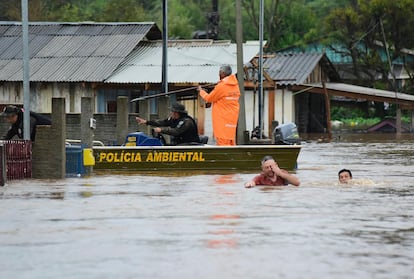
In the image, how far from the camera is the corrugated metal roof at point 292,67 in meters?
55.4

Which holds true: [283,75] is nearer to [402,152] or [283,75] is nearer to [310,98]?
[310,98]

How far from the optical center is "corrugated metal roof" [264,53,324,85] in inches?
2180

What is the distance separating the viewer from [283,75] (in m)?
56.8

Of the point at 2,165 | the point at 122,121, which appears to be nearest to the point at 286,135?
the point at 122,121

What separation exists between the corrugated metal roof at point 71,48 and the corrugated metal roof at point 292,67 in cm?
893

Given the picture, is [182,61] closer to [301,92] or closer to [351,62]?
[301,92]

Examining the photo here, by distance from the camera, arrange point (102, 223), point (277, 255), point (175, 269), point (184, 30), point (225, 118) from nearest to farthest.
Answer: point (175, 269)
point (277, 255)
point (102, 223)
point (225, 118)
point (184, 30)

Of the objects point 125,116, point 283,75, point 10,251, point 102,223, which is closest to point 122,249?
point 10,251

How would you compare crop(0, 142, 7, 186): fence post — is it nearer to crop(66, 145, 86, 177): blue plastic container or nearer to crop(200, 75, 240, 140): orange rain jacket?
crop(66, 145, 86, 177): blue plastic container

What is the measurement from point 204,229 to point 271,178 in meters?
5.90

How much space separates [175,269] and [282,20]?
76.2 metres

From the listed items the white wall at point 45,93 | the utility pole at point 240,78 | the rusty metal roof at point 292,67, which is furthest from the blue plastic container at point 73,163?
the rusty metal roof at point 292,67

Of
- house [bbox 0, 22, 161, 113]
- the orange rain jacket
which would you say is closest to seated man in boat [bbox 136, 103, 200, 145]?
the orange rain jacket

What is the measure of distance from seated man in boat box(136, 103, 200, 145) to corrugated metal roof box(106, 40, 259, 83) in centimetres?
1906
